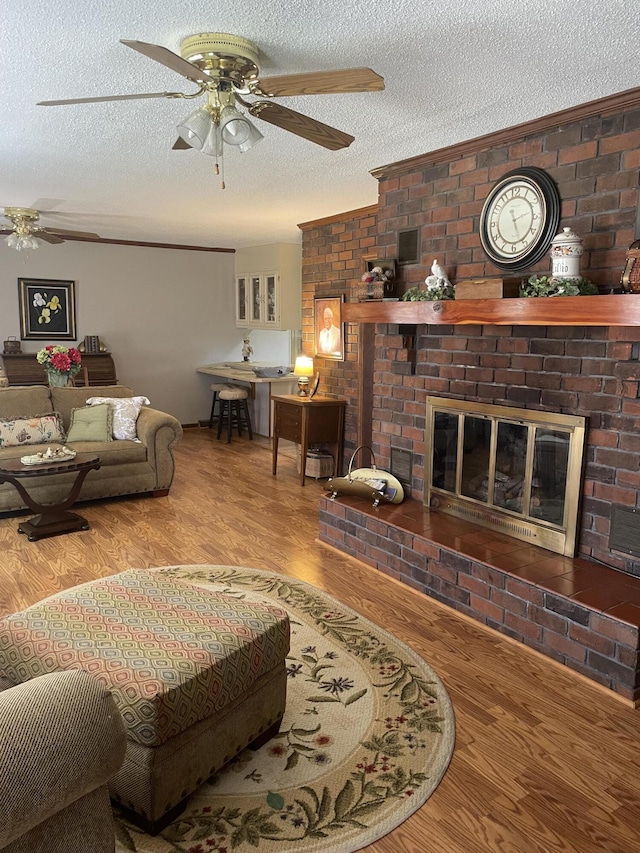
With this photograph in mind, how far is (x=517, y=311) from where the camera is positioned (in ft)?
9.56

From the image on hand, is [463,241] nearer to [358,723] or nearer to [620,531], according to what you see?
[620,531]

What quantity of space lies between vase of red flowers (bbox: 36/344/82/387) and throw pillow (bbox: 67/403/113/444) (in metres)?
0.37

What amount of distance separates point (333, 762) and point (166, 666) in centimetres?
71

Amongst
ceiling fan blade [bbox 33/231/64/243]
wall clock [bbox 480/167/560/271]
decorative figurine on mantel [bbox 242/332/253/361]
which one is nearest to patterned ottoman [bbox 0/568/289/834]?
wall clock [bbox 480/167/560/271]

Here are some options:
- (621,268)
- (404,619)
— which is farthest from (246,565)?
(621,268)

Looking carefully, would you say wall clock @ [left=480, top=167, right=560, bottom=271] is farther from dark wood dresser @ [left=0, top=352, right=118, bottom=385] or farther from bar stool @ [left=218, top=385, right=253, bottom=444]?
dark wood dresser @ [left=0, top=352, right=118, bottom=385]

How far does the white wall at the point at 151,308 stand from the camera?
7.31 metres

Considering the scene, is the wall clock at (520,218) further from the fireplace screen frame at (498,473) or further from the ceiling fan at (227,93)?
the ceiling fan at (227,93)

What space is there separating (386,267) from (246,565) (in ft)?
6.74

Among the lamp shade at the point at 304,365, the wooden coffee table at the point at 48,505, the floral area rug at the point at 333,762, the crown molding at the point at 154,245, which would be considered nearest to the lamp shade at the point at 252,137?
the floral area rug at the point at 333,762

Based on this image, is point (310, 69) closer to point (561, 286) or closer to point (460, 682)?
point (561, 286)

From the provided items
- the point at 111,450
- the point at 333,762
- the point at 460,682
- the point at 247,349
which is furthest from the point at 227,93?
the point at 247,349

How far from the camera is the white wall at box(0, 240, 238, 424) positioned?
7305 millimetres

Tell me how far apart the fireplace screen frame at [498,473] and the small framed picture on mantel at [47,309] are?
17.4ft
